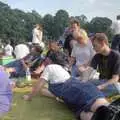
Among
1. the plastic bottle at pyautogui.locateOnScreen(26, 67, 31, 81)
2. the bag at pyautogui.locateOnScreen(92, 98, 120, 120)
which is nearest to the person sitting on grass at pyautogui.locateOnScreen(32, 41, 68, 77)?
the plastic bottle at pyautogui.locateOnScreen(26, 67, 31, 81)

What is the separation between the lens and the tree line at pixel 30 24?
2987 inches

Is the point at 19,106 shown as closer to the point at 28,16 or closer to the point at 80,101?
the point at 80,101

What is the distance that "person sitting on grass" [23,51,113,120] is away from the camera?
6105 mm

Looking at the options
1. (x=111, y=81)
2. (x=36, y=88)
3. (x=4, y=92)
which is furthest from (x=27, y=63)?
(x=4, y=92)

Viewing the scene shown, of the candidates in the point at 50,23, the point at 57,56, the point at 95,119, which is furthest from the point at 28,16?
the point at 95,119

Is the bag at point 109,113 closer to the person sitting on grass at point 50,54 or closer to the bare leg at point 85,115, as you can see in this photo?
the bare leg at point 85,115

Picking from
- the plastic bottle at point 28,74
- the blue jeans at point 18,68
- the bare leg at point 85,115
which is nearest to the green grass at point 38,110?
the bare leg at point 85,115

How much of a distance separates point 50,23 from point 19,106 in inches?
2989

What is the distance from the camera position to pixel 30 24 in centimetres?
8512

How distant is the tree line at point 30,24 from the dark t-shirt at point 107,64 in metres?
64.2

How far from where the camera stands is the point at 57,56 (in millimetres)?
9773

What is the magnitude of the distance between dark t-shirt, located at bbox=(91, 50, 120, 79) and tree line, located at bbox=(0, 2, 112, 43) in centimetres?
6417

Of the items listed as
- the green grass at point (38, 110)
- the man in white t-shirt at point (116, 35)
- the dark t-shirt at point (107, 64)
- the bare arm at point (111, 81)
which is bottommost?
the green grass at point (38, 110)

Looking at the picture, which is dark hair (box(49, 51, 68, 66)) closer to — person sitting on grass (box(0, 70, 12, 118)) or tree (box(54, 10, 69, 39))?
person sitting on grass (box(0, 70, 12, 118))
